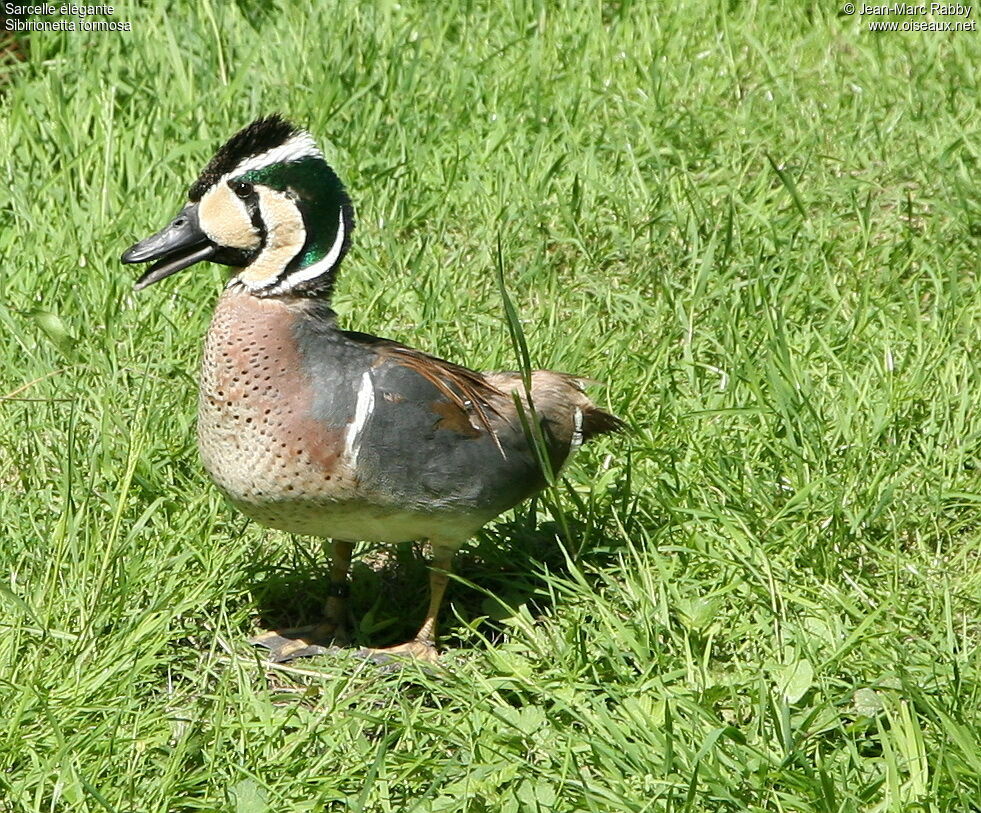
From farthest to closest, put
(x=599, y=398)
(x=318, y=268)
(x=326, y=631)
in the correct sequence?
1. (x=599, y=398)
2. (x=326, y=631)
3. (x=318, y=268)

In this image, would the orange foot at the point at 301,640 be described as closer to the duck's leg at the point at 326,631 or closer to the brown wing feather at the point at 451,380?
the duck's leg at the point at 326,631

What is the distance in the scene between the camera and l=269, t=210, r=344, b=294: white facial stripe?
3758 mm

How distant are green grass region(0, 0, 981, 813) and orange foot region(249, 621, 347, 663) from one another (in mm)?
84

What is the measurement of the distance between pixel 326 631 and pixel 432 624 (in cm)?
33

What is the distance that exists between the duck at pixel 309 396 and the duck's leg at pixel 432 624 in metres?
0.02

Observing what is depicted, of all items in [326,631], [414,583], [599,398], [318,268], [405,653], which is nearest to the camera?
[318,268]

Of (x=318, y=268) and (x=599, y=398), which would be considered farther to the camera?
(x=599, y=398)

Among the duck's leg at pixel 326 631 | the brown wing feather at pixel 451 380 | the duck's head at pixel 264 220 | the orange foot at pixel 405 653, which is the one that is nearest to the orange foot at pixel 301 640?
the duck's leg at pixel 326 631

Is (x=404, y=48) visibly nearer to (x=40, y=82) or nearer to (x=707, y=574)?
(x=40, y=82)

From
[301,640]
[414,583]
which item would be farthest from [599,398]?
[301,640]

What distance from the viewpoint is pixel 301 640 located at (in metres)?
4.00

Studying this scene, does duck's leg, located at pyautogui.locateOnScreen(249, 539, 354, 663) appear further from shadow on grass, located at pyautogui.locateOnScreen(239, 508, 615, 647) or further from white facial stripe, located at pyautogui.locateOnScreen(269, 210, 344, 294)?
white facial stripe, located at pyautogui.locateOnScreen(269, 210, 344, 294)

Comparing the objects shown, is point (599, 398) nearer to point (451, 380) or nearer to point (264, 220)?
point (451, 380)

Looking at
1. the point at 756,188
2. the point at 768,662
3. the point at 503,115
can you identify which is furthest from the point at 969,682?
the point at 503,115
